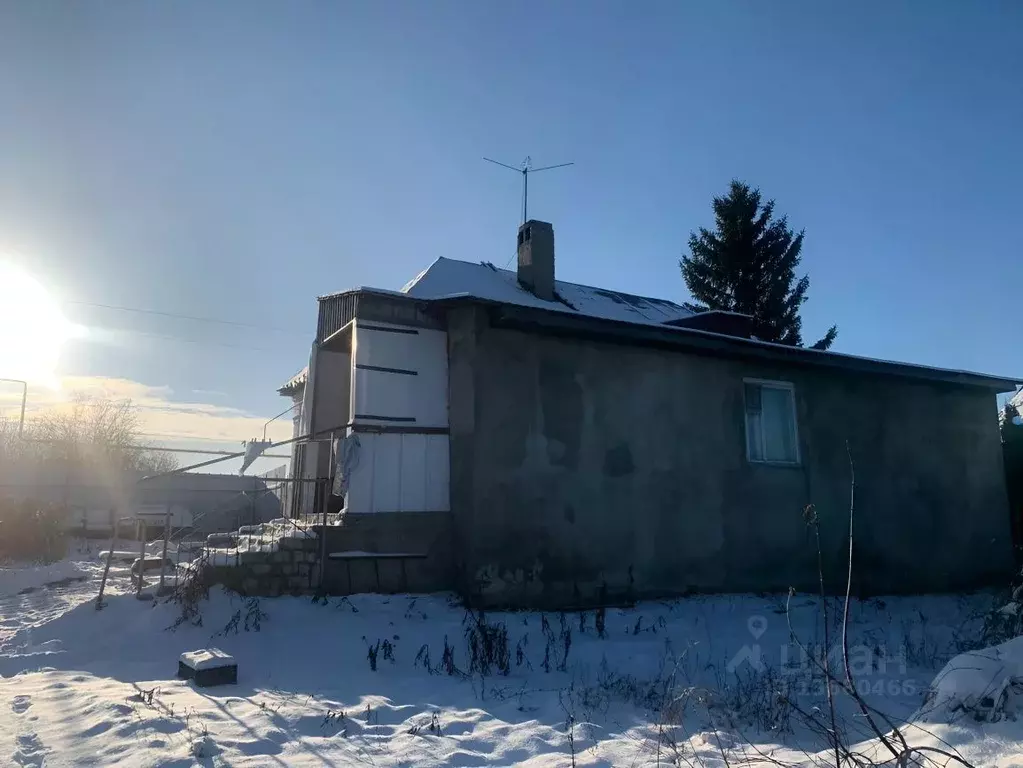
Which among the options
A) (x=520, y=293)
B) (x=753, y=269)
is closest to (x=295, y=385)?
(x=520, y=293)

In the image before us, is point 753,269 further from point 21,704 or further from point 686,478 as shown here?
point 21,704

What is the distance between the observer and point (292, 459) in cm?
1202

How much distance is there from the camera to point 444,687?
6.11 metres

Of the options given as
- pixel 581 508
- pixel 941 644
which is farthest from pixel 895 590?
pixel 581 508

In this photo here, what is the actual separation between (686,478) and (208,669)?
6567 millimetres

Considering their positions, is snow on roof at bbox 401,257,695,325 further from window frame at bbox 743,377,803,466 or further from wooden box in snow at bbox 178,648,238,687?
wooden box in snow at bbox 178,648,238,687

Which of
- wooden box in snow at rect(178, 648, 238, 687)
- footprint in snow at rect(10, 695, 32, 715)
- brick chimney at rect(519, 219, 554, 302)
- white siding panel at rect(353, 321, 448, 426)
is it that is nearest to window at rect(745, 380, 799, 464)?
brick chimney at rect(519, 219, 554, 302)

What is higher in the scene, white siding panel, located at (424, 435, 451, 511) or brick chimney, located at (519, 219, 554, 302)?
brick chimney, located at (519, 219, 554, 302)

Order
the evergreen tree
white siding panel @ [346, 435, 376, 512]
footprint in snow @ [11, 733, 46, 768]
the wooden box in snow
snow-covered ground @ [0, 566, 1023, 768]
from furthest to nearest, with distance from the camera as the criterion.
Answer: the evergreen tree → white siding panel @ [346, 435, 376, 512] → the wooden box in snow → snow-covered ground @ [0, 566, 1023, 768] → footprint in snow @ [11, 733, 46, 768]

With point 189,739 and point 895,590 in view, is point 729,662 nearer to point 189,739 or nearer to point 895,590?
point 189,739

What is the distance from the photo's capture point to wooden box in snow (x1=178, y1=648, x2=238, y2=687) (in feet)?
19.3

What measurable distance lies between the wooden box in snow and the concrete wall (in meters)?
3.12

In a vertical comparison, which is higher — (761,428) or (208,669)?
(761,428)

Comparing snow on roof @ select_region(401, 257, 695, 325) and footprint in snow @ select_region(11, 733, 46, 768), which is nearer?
footprint in snow @ select_region(11, 733, 46, 768)
